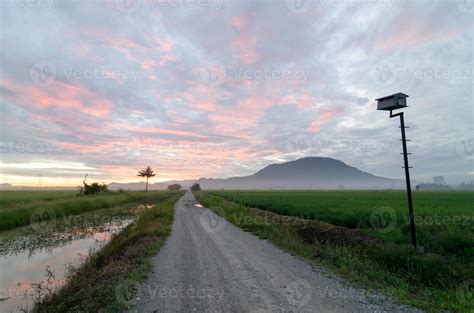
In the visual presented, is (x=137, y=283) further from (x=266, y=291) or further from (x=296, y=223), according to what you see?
(x=296, y=223)

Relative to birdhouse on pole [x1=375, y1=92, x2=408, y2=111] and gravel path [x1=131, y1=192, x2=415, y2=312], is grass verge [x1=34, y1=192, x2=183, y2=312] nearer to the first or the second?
gravel path [x1=131, y1=192, x2=415, y2=312]

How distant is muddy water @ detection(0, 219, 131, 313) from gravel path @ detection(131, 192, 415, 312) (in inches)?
143

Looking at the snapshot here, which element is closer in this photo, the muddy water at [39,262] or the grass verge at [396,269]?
the grass verge at [396,269]

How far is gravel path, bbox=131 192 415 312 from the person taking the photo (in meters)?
6.20

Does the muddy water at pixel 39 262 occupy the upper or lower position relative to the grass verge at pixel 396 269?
lower

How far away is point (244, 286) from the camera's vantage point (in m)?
7.45

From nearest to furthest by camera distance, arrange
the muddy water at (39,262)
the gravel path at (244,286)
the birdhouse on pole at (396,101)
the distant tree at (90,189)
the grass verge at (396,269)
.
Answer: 1. the gravel path at (244,286)
2. the grass verge at (396,269)
3. the muddy water at (39,262)
4. the birdhouse on pole at (396,101)
5. the distant tree at (90,189)

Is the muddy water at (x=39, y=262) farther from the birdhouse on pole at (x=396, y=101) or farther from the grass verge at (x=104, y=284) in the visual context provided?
the birdhouse on pole at (x=396, y=101)

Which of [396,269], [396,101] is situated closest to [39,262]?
[396,269]

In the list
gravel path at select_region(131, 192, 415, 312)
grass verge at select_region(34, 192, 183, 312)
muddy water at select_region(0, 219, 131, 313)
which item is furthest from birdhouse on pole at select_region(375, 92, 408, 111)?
muddy water at select_region(0, 219, 131, 313)

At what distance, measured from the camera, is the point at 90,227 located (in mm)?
21406

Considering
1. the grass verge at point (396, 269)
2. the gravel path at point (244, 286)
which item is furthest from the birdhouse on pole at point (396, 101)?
the gravel path at point (244, 286)

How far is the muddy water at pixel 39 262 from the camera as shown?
8305mm

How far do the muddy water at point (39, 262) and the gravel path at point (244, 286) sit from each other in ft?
12.0
